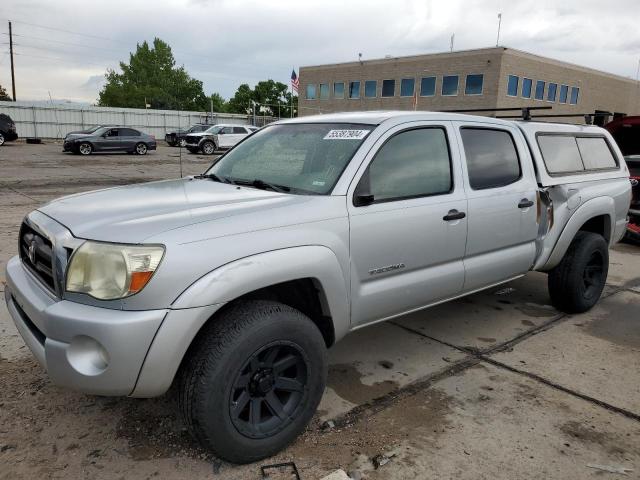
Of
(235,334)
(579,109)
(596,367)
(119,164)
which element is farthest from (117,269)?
(579,109)

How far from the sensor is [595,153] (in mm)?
4836

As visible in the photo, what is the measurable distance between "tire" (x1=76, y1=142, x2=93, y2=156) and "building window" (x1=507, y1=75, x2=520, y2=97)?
29884 mm

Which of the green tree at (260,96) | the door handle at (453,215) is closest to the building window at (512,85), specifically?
the door handle at (453,215)

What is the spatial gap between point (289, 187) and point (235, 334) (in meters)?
1.03

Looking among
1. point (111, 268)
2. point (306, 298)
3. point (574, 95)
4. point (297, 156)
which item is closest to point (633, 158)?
point (297, 156)

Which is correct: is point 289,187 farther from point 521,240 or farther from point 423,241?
point 521,240

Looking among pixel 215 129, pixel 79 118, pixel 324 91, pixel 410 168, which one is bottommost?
pixel 410 168

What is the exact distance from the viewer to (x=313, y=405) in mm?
2662

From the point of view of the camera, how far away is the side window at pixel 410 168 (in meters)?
3.00

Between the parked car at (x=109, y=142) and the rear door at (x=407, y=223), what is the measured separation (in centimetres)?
2296

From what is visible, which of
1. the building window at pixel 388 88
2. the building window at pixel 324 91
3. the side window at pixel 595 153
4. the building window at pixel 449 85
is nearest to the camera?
the side window at pixel 595 153

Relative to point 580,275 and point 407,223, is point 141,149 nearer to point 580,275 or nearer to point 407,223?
point 580,275

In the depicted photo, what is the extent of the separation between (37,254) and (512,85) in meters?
41.2

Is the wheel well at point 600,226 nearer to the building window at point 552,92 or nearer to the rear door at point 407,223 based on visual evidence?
the rear door at point 407,223
